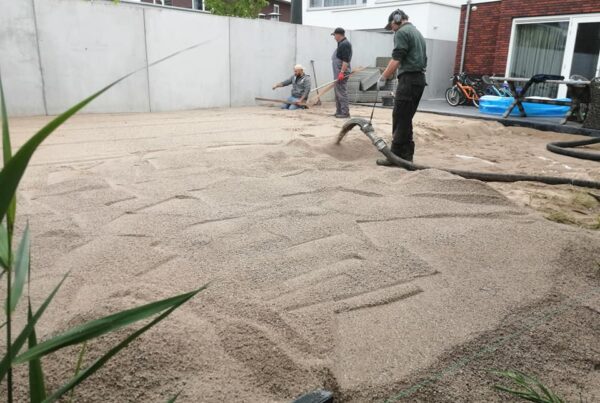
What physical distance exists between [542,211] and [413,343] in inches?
98.8

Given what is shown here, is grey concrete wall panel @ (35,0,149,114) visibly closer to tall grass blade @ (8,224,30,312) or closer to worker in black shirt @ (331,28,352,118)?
worker in black shirt @ (331,28,352,118)

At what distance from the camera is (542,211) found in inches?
153

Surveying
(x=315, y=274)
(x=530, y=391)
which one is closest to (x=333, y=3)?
(x=315, y=274)

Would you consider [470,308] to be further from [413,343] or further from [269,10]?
[269,10]

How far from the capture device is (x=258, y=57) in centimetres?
1228

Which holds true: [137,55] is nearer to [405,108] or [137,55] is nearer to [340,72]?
[340,72]

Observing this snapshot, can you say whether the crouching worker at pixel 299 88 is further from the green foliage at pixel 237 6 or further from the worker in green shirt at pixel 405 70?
the green foliage at pixel 237 6

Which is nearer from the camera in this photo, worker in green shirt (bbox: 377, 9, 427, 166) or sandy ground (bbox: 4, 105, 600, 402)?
sandy ground (bbox: 4, 105, 600, 402)

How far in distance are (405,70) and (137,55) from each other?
6.72m

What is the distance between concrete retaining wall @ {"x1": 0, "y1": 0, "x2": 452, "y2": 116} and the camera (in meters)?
8.55

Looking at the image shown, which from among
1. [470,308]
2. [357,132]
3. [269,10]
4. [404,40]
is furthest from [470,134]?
[269,10]

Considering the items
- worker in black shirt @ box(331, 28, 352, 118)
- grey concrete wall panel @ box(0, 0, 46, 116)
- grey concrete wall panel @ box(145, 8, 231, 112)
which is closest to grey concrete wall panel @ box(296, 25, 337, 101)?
grey concrete wall panel @ box(145, 8, 231, 112)

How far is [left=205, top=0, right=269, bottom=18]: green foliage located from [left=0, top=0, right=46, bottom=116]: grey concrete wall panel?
9.71 m

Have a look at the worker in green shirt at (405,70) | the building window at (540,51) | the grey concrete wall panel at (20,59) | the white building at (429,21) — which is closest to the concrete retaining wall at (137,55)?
the grey concrete wall panel at (20,59)
